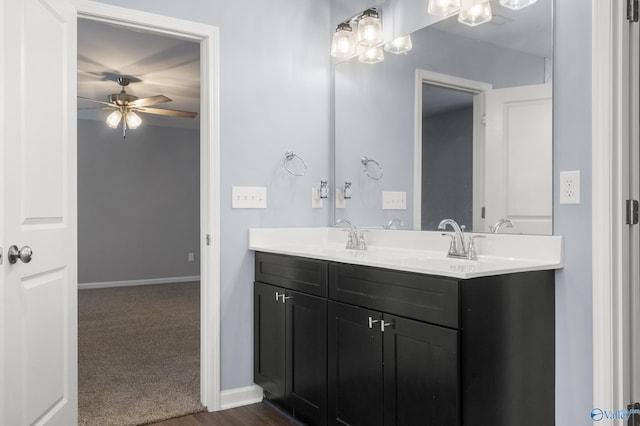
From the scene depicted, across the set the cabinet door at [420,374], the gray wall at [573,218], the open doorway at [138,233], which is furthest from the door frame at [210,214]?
the gray wall at [573,218]

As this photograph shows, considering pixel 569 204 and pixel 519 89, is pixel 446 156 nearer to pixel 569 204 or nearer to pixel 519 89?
pixel 519 89

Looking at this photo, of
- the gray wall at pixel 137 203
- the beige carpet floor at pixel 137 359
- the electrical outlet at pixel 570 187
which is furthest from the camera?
the gray wall at pixel 137 203

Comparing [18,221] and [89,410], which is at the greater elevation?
[18,221]

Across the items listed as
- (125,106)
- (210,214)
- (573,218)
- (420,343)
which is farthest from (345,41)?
(125,106)

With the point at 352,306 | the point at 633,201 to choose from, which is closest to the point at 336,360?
the point at 352,306

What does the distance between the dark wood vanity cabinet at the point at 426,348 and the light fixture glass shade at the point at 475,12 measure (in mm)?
1148

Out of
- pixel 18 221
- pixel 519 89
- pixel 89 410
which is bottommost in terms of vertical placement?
pixel 89 410

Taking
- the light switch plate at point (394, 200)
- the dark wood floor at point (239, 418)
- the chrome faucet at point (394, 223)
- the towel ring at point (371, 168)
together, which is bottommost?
the dark wood floor at point (239, 418)

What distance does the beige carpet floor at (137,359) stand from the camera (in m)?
2.59

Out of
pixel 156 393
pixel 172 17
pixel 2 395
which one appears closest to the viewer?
pixel 2 395

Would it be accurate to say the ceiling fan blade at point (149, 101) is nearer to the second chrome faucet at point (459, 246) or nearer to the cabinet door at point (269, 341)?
the cabinet door at point (269, 341)

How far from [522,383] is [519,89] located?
1139mm

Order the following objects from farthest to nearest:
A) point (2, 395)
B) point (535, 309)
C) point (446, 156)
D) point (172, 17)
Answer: point (172, 17) < point (446, 156) < point (535, 309) < point (2, 395)

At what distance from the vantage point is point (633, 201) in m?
1.75
